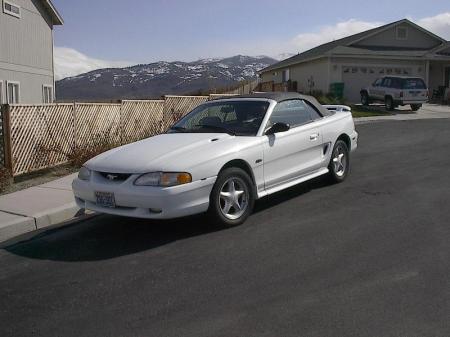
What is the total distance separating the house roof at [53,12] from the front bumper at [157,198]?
20883 millimetres

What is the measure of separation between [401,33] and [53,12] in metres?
20.8

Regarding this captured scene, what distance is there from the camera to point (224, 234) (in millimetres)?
5613

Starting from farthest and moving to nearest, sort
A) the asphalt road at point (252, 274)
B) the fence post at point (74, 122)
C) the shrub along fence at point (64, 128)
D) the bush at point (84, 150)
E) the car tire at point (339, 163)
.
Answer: the fence post at point (74, 122)
the bush at point (84, 150)
the shrub along fence at point (64, 128)
the car tire at point (339, 163)
the asphalt road at point (252, 274)

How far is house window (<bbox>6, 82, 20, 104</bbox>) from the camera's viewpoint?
21.2m

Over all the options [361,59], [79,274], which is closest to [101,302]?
[79,274]

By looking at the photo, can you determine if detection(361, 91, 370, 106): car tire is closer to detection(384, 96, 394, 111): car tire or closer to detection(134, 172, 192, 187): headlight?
detection(384, 96, 394, 111): car tire

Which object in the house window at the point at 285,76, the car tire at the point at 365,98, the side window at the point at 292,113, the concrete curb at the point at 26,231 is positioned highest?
the house window at the point at 285,76

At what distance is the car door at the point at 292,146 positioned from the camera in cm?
644

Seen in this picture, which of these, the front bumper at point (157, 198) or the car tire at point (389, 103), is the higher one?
the car tire at point (389, 103)

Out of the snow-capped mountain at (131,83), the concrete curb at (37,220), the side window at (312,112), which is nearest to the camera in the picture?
the concrete curb at (37,220)

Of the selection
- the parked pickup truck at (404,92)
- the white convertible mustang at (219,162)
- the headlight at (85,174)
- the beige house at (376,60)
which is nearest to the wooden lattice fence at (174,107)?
the white convertible mustang at (219,162)

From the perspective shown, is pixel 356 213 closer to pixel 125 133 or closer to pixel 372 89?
pixel 125 133

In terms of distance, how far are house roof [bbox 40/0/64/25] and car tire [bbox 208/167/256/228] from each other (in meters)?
21.0

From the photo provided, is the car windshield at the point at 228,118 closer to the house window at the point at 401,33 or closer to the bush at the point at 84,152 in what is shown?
the bush at the point at 84,152
